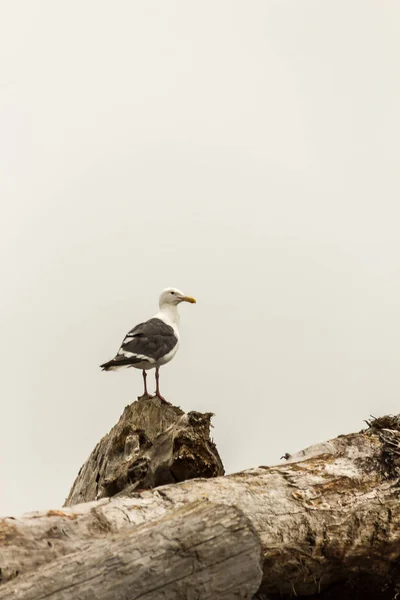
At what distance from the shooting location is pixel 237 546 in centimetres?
657

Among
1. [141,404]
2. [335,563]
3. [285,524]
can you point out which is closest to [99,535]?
[285,524]

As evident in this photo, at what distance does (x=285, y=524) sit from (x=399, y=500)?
121cm

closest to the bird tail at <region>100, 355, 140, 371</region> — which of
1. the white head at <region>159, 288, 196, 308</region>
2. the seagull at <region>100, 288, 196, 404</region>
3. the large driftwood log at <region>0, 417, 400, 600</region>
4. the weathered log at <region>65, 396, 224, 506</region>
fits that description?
the seagull at <region>100, 288, 196, 404</region>

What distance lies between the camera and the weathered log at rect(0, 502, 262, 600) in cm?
634

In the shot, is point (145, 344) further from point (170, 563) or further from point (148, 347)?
point (170, 563)

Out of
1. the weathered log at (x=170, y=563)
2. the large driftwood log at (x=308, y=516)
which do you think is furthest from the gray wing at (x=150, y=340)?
the weathered log at (x=170, y=563)

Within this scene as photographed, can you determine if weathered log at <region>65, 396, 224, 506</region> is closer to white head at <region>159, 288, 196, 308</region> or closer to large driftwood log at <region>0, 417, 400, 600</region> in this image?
large driftwood log at <region>0, 417, 400, 600</region>

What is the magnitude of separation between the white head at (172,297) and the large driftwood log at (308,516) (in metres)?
9.81

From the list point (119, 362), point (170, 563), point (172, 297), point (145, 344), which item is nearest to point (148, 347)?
point (145, 344)

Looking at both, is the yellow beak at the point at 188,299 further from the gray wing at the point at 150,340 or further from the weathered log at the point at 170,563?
the weathered log at the point at 170,563

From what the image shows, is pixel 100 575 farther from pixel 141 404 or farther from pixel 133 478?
pixel 141 404

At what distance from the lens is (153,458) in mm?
9266

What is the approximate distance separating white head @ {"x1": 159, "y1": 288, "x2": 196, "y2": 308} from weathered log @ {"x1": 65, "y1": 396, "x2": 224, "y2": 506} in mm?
7860

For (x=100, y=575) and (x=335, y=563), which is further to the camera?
(x=335, y=563)
